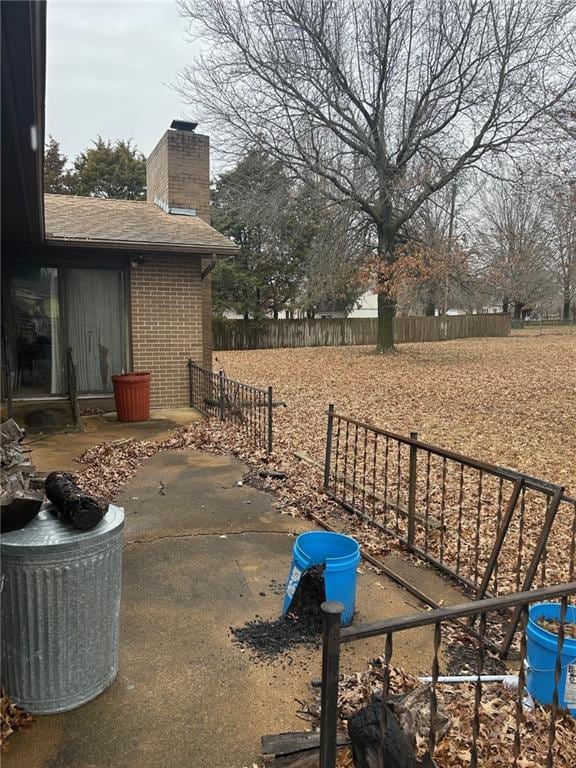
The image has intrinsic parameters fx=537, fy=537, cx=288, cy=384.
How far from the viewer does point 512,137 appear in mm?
16312

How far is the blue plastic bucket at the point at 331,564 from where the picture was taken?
298cm

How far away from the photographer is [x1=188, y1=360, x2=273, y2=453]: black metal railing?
7716 millimetres

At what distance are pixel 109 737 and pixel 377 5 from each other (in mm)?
19810

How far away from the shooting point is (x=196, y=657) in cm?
283

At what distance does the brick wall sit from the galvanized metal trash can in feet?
24.2

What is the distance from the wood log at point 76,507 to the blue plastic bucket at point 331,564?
1.24 metres

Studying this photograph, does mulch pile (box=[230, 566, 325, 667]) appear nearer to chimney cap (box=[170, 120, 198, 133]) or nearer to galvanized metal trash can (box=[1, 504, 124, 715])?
galvanized metal trash can (box=[1, 504, 124, 715])

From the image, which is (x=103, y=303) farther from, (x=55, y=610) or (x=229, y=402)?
(x=55, y=610)

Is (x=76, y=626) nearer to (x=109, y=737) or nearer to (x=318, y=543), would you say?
(x=109, y=737)

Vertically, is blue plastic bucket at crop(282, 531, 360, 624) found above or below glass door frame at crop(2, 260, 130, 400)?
below

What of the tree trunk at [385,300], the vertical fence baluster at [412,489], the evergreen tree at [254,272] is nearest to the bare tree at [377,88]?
the tree trunk at [385,300]

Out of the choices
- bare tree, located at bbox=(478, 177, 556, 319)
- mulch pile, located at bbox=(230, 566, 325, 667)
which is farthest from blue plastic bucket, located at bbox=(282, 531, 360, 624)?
bare tree, located at bbox=(478, 177, 556, 319)

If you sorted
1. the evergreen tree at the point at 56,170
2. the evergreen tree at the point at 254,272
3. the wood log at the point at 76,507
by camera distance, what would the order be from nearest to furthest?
the wood log at the point at 76,507 < the evergreen tree at the point at 254,272 < the evergreen tree at the point at 56,170

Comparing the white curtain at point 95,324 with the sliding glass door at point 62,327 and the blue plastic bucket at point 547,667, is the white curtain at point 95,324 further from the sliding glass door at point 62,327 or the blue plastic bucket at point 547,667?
the blue plastic bucket at point 547,667
